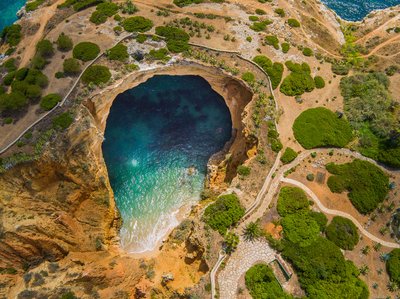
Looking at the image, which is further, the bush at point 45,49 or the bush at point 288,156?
the bush at point 45,49

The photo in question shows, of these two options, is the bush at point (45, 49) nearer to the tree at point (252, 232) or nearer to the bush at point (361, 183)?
the tree at point (252, 232)

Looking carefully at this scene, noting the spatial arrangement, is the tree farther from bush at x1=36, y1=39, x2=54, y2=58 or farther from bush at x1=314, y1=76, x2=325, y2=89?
bush at x1=36, y1=39, x2=54, y2=58

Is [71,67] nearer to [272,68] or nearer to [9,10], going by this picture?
[9,10]

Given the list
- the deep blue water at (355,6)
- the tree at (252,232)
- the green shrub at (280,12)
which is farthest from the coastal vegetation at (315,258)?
the deep blue water at (355,6)

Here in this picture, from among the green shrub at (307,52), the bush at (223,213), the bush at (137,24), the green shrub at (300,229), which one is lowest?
the bush at (223,213)

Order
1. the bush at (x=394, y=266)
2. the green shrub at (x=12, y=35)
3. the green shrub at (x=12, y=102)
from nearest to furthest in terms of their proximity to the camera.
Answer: the bush at (x=394, y=266), the green shrub at (x=12, y=102), the green shrub at (x=12, y=35)

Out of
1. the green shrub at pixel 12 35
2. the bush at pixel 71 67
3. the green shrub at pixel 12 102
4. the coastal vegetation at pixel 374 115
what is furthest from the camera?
the green shrub at pixel 12 35

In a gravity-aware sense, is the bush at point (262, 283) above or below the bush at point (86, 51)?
below

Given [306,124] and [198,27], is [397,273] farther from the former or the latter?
[198,27]
